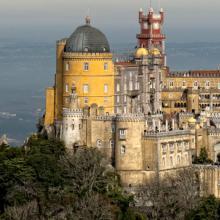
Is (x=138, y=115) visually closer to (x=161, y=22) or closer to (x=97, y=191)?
(x=97, y=191)

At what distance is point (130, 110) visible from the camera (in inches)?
4658

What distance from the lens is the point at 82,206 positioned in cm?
9475

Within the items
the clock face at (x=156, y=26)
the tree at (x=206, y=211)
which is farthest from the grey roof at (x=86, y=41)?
the clock face at (x=156, y=26)

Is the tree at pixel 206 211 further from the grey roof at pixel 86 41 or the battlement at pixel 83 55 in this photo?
the grey roof at pixel 86 41

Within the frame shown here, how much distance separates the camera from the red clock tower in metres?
144

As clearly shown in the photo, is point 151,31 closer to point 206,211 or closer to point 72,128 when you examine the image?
point 72,128

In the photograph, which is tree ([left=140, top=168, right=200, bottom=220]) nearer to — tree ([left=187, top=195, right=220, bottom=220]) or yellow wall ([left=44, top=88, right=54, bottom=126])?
tree ([left=187, top=195, right=220, bottom=220])

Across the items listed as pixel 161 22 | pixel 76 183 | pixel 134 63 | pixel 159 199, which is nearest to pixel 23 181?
pixel 76 183

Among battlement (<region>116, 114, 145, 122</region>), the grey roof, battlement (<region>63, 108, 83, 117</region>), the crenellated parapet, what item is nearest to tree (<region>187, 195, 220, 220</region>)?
battlement (<region>116, 114, 145, 122</region>)

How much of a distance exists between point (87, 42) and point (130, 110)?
801cm

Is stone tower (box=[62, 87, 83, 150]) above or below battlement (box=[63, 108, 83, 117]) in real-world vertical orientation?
below

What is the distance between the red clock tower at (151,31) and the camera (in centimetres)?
14375

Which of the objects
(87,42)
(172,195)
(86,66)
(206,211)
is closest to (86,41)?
(87,42)

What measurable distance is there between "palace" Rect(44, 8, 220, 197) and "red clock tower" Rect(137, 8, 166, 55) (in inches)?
386
